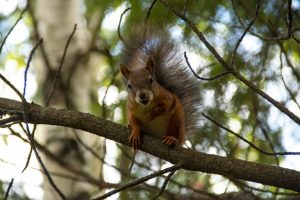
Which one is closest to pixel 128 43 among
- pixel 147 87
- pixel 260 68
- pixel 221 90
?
pixel 147 87

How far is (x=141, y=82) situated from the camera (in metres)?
2.09

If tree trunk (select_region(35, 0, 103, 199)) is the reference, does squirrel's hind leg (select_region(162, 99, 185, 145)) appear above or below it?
below

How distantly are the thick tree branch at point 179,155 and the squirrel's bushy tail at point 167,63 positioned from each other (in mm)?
580

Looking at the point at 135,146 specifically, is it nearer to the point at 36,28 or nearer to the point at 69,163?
the point at 69,163

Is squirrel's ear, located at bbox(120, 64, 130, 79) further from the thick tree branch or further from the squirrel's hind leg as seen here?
the thick tree branch

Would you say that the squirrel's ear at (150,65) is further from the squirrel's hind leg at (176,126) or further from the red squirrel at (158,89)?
the squirrel's hind leg at (176,126)

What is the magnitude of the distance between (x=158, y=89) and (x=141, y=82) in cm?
7

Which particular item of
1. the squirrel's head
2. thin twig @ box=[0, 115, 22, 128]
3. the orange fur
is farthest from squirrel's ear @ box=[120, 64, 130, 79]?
thin twig @ box=[0, 115, 22, 128]

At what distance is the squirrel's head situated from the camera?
1.95 metres

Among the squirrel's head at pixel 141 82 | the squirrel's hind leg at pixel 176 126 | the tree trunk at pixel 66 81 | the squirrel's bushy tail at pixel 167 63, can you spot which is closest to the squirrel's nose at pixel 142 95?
the squirrel's head at pixel 141 82

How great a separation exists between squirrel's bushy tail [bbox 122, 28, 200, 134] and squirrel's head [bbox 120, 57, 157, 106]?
0.09m

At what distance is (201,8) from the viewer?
2307mm

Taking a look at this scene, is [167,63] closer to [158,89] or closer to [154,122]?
[158,89]

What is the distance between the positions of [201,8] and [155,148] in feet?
2.72
